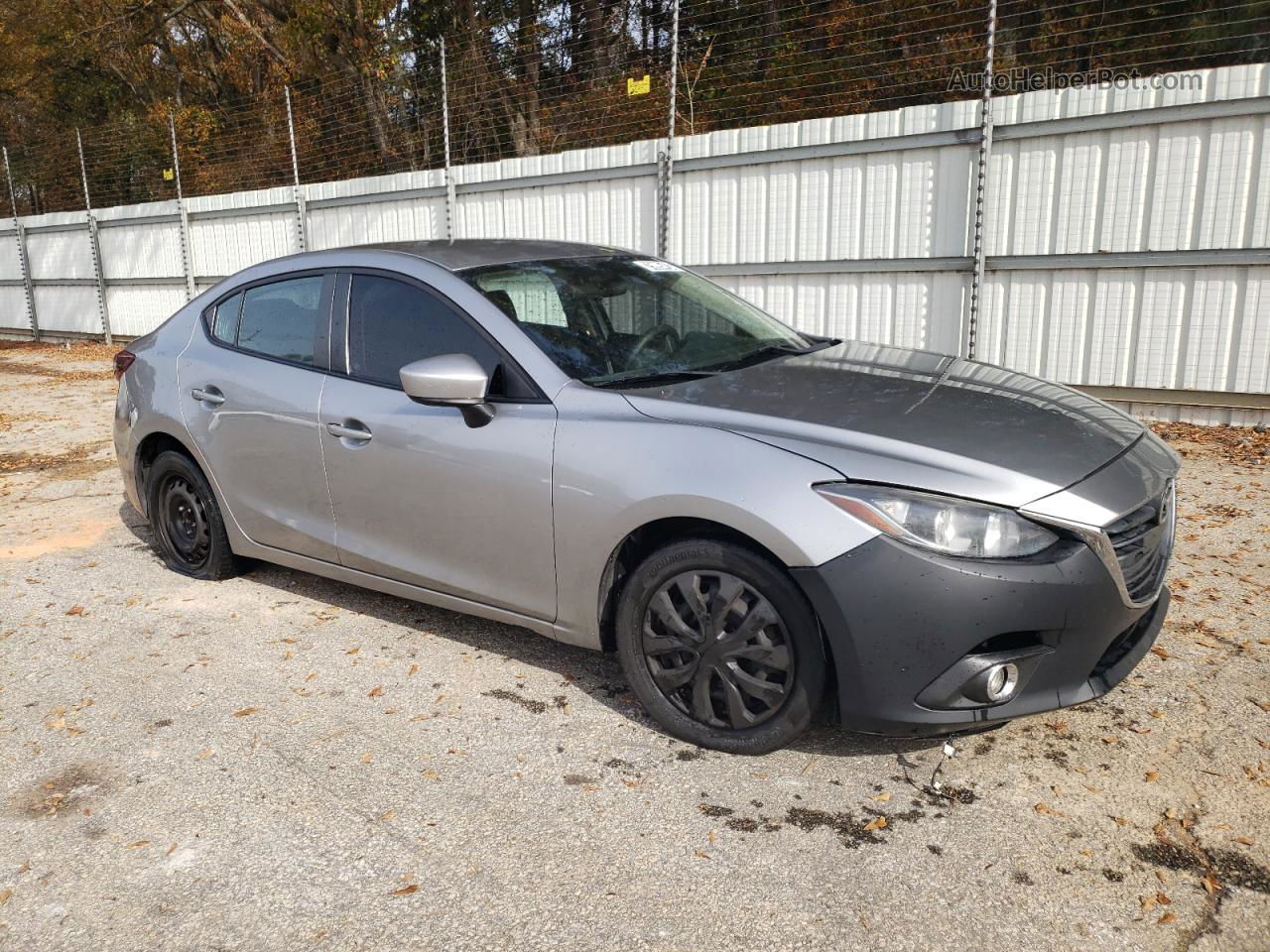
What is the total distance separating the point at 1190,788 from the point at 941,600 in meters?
1.02

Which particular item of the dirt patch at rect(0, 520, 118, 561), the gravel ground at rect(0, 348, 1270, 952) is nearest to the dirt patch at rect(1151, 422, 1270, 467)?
the gravel ground at rect(0, 348, 1270, 952)

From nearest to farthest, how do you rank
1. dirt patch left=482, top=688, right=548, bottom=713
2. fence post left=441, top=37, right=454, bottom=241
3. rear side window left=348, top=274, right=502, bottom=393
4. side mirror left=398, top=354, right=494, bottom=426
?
side mirror left=398, top=354, right=494, bottom=426 → dirt patch left=482, top=688, right=548, bottom=713 → rear side window left=348, top=274, right=502, bottom=393 → fence post left=441, top=37, right=454, bottom=241

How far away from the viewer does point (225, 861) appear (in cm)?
277

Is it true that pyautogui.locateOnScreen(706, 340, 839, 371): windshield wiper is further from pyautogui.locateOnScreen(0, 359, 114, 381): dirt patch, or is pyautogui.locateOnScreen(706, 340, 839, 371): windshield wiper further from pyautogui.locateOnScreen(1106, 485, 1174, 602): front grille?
pyautogui.locateOnScreen(0, 359, 114, 381): dirt patch

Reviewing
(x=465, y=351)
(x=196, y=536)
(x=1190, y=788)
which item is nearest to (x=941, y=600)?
(x=1190, y=788)

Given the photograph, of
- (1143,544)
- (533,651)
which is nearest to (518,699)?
(533,651)

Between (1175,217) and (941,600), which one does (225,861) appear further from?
(1175,217)

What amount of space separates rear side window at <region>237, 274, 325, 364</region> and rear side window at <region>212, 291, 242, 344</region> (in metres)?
0.04

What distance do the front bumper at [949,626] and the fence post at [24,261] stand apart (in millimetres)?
21508

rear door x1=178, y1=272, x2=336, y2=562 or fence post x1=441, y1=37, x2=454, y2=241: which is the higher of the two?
fence post x1=441, y1=37, x2=454, y2=241

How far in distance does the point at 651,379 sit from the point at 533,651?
129cm

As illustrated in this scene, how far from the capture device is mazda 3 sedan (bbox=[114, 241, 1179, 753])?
2797 mm

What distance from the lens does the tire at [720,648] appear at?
2.97m

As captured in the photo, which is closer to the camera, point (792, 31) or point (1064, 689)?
point (1064, 689)
